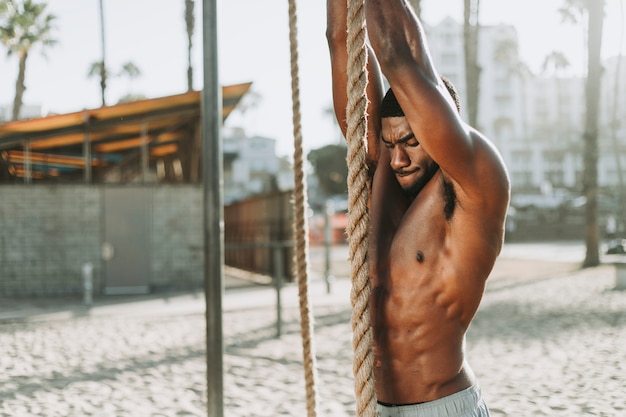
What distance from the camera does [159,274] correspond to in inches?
573

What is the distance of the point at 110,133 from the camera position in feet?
50.3

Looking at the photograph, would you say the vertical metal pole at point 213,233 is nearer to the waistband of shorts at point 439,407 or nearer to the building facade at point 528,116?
the waistband of shorts at point 439,407

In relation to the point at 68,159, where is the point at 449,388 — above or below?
below

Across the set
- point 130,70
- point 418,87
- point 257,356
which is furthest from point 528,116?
point 418,87

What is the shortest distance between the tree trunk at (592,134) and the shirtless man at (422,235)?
1657cm

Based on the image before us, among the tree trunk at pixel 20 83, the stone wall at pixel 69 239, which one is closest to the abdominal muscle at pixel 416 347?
the stone wall at pixel 69 239

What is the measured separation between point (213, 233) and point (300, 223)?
1016 mm

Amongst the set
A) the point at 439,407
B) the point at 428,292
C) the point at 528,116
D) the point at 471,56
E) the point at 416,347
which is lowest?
the point at 439,407

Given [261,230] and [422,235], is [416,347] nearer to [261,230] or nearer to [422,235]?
[422,235]

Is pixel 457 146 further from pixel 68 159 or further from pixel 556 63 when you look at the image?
pixel 556 63

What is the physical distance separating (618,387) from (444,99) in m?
5.21

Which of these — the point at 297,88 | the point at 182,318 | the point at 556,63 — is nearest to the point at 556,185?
the point at 556,63

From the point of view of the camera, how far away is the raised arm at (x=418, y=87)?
4.91 ft

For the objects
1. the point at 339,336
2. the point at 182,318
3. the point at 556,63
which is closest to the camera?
the point at 339,336
